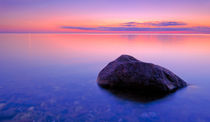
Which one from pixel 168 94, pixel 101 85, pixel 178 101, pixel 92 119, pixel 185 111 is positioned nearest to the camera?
pixel 92 119

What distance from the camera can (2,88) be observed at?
633 centimetres

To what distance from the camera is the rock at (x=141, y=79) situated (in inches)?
247

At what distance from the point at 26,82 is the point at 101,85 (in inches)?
129

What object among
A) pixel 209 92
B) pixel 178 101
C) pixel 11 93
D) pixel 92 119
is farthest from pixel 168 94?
pixel 11 93

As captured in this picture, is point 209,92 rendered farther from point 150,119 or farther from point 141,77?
point 150,119

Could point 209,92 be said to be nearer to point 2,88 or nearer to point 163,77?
point 163,77

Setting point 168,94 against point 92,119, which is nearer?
point 92,119

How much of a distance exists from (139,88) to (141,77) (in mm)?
432

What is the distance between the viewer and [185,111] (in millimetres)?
4930

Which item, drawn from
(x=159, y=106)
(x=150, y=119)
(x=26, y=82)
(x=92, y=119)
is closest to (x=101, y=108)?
(x=92, y=119)

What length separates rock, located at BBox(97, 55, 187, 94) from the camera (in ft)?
20.6

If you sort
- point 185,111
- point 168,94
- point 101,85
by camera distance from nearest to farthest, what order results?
point 185,111 → point 168,94 → point 101,85

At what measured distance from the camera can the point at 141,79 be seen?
6371 millimetres

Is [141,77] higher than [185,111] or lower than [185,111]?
higher
